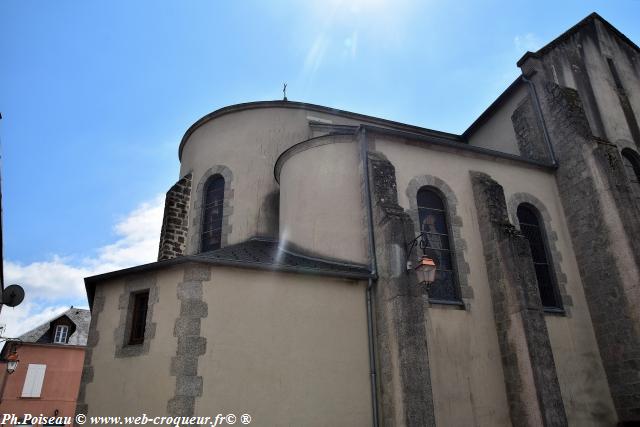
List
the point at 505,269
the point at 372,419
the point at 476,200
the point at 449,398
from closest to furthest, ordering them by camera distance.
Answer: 1. the point at 372,419
2. the point at 449,398
3. the point at 505,269
4. the point at 476,200

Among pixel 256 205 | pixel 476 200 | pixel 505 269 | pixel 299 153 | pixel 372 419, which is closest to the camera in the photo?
pixel 372 419

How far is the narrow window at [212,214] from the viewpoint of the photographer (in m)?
11.1

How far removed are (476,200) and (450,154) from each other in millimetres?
1148

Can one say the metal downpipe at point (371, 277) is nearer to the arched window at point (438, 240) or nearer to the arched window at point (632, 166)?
the arched window at point (438, 240)

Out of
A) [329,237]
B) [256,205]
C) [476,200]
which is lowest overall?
[329,237]

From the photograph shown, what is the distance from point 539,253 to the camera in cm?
982

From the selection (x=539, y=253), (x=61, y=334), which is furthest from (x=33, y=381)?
(x=539, y=253)

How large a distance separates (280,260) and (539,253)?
563cm

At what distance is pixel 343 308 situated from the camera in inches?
298

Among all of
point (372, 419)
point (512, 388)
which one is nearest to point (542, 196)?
point (512, 388)

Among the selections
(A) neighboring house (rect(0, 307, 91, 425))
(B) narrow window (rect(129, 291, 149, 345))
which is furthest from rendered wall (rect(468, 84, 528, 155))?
(A) neighboring house (rect(0, 307, 91, 425))

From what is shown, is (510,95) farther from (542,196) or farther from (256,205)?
(256,205)

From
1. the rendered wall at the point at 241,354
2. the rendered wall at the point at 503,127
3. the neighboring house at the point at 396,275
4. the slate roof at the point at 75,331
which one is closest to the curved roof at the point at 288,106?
the neighboring house at the point at 396,275

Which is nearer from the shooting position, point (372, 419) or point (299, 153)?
point (372, 419)
